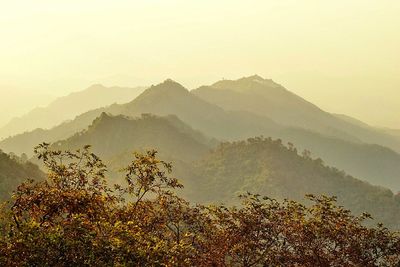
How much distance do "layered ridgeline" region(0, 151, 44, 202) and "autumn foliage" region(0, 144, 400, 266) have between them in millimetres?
92643

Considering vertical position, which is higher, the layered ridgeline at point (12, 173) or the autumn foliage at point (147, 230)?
the layered ridgeline at point (12, 173)

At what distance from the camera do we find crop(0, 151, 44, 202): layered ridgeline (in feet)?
385

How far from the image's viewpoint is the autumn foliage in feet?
59.4

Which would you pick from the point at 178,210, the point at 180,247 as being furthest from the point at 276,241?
the point at 180,247

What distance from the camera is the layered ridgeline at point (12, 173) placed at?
385ft

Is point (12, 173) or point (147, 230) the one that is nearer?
point (147, 230)

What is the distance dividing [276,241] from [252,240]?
199 centimetres

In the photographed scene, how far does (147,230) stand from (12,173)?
367 ft

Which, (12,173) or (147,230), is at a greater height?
(12,173)

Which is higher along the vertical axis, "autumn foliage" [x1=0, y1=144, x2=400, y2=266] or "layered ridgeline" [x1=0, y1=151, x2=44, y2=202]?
"layered ridgeline" [x1=0, y1=151, x2=44, y2=202]

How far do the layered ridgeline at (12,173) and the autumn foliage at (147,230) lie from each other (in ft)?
304

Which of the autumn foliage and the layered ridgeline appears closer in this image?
the autumn foliage

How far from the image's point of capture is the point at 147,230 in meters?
28.8

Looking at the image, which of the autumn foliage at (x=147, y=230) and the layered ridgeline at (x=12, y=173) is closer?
the autumn foliage at (x=147, y=230)
